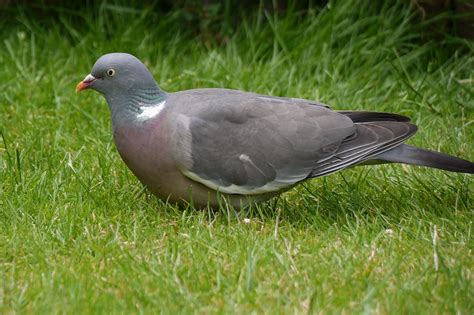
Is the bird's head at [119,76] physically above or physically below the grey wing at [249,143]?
above

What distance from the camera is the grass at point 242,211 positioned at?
9.89 feet

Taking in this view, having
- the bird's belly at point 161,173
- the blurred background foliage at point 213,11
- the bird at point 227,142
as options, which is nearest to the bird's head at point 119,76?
the bird at point 227,142

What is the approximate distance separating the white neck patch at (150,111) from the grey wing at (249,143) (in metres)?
0.10

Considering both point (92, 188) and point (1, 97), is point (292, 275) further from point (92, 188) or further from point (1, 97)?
point (1, 97)

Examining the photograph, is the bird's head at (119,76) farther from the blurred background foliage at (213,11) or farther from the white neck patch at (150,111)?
the blurred background foliage at (213,11)

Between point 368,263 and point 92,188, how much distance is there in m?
1.37

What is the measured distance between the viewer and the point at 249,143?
148 inches

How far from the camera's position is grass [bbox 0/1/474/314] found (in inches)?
119

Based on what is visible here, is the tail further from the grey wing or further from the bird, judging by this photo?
the grey wing

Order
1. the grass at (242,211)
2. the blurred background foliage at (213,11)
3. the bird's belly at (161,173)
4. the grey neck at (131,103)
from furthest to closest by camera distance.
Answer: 1. the blurred background foliage at (213,11)
2. the grey neck at (131,103)
3. the bird's belly at (161,173)
4. the grass at (242,211)

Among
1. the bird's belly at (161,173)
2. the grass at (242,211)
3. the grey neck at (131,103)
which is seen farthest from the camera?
the grey neck at (131,103)

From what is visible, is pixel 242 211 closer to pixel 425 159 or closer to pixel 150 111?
pixel 150 111

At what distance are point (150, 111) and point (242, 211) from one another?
0.55 metres

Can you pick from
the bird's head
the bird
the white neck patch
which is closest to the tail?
the bird
